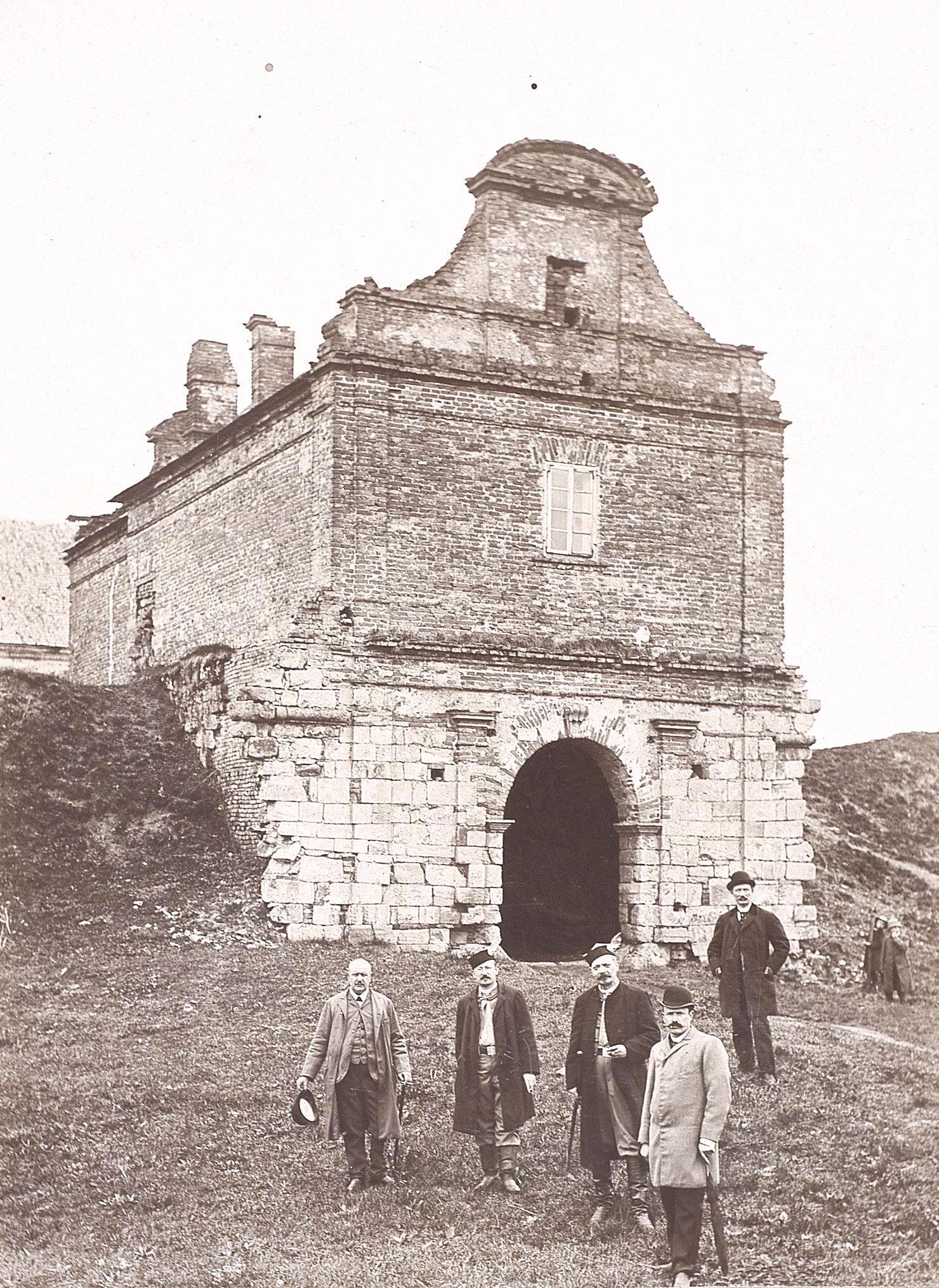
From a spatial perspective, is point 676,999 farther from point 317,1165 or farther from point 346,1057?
point 317,1165

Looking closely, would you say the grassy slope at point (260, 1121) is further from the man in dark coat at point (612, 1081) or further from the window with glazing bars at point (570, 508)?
the window with glazing bars at point (570, 508)

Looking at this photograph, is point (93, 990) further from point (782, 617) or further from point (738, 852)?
point (782, 617)

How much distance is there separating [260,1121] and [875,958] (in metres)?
10.6

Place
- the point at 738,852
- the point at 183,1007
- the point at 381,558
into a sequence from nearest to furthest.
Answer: the point at 183,1007 → the point at 381,558 → the point at 738,852

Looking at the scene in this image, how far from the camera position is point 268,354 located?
2420 cm

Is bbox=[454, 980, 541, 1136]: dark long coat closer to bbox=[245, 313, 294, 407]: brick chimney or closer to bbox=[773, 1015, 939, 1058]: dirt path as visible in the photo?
bbox=[773, 1015, 939, 1058]: dirt path

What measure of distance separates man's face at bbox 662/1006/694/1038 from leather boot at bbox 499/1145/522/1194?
2.44 m

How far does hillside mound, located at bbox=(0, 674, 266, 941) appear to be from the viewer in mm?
18766

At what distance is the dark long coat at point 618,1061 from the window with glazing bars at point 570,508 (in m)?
9.74

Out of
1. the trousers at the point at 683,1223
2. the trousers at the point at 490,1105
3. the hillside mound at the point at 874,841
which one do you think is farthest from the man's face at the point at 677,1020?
the hillside mound at the point at 874,841

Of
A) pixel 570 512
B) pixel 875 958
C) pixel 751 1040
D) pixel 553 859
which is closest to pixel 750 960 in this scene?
pixel 751 1040

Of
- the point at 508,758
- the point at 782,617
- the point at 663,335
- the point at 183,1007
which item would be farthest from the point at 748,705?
the point at 183,1007

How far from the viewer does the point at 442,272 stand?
2016 centimetres

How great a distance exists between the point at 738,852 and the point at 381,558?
6.02m
